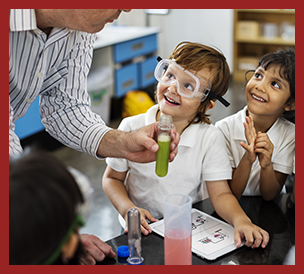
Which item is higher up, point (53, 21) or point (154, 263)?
point (53, 21)

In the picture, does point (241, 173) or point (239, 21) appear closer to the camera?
point (241, 173)

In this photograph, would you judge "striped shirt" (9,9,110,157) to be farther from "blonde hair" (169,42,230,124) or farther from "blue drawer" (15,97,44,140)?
"blue drawer" (15,97,44,140)

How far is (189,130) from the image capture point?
1595mm

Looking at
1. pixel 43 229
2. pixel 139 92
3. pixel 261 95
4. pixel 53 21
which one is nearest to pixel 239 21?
pixel 139 92

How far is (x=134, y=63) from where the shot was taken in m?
4.99

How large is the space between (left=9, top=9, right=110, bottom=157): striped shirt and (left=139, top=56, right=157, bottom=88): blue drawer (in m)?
3.56

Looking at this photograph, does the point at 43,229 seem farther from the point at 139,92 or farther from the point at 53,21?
the point at 139,92

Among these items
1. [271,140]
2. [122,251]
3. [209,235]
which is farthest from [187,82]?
[122,251]

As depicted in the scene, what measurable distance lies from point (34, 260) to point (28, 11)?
0.82 metres

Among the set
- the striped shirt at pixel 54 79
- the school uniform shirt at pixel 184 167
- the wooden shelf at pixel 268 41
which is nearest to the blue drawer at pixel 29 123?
the striped shirt at pixel 54 79

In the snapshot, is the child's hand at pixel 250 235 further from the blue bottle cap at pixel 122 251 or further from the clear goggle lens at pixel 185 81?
the clear goggle lens at pixel 185 81

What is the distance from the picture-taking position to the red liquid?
3.42 feet

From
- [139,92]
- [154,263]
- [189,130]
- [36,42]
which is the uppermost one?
[36,42]

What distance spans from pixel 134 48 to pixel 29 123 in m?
1.80
